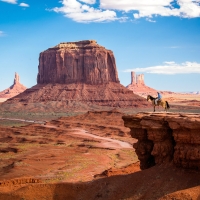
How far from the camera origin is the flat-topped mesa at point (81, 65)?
139500mm

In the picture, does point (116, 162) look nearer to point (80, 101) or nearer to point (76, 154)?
point (76, 154)

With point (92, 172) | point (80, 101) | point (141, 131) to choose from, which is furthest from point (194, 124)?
point (80, 101)

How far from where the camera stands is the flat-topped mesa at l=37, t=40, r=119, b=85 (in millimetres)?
139500

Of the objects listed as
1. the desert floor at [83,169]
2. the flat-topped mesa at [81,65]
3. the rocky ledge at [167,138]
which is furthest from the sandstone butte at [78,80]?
the rocky ledge at [167,138]

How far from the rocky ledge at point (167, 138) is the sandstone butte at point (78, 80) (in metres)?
108

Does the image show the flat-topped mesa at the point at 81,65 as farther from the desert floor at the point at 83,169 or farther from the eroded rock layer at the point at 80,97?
the desert floor at the point at 83,169

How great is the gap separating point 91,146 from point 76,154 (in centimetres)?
736

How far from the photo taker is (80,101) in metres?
130

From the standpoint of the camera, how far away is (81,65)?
463 ft

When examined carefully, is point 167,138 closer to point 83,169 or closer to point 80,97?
point 83,169

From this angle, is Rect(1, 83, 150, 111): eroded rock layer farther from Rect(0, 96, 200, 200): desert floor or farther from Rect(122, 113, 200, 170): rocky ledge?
Rect(122, 113, 200, 170): rocky ledge

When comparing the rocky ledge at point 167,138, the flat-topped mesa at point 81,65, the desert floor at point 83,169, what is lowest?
the desert floor at point 83,169

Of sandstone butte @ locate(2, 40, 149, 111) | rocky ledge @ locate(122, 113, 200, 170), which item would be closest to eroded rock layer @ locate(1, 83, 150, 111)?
sandstone butte @ locate(2, 40, 149, 111)

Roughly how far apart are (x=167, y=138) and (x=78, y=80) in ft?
403
